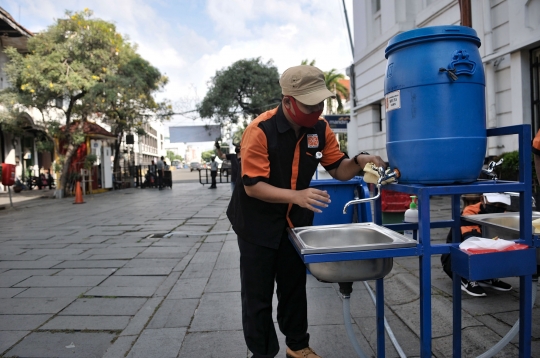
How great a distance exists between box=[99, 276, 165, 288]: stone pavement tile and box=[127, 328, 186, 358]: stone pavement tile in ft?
4.22

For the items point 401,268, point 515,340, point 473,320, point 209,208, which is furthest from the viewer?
point 209,208

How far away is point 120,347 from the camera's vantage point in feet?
10.0

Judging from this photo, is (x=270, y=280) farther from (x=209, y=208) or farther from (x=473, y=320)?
(x=209, y=208)

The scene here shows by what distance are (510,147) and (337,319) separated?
694 centimetres

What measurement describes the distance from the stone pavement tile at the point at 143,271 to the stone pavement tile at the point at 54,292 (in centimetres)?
58

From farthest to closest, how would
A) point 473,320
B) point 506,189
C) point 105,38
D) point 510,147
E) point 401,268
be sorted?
1. point 105,38
2. point 510,147
3. point 401,268
4. point 473,320
5. point 506,189

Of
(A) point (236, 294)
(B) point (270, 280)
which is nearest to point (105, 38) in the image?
(A) point (236, 294)

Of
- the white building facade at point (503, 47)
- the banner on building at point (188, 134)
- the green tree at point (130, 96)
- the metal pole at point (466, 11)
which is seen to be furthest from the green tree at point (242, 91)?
the metal pole at point (466, 11)

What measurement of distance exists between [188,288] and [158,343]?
131cm

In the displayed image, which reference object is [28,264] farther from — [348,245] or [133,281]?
[348,245]

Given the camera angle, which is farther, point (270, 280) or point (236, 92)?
point (236, 92)

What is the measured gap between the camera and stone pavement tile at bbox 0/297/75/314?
3.82 m

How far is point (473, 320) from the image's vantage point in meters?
3.22

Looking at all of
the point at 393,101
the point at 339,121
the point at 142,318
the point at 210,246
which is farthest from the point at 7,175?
the point at 393,101
